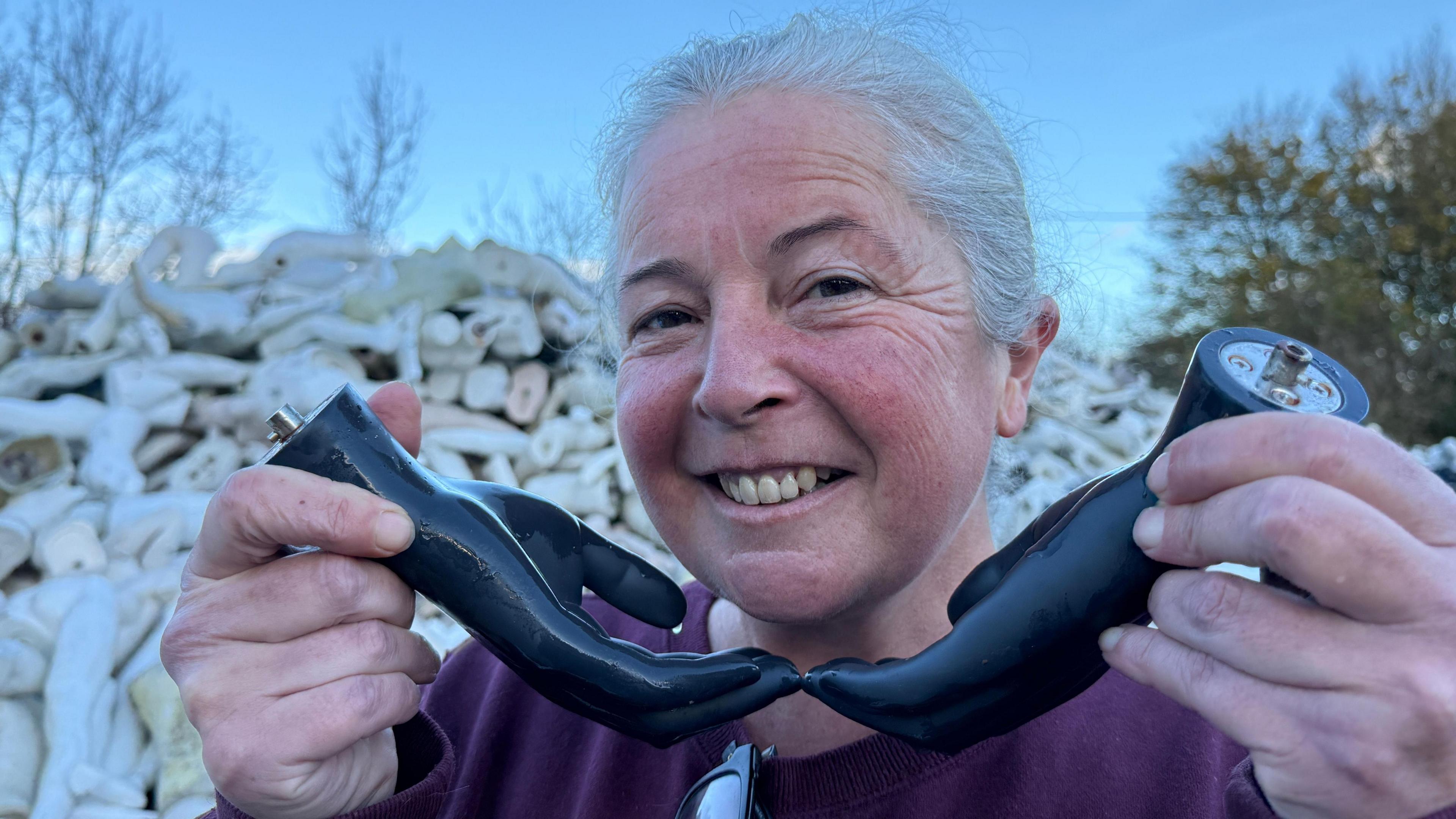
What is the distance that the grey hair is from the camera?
1.55 m

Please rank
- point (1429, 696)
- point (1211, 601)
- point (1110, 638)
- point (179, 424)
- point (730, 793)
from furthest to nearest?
1. point (179, 424)
2. point (730, 793)
3. point (1110, 638)
4. point (1211, 601)
5. point (1429, 696)

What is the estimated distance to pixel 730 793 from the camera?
1312mm

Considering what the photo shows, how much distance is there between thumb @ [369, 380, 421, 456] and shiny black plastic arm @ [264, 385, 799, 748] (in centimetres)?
28

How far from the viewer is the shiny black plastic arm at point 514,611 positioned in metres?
1.19

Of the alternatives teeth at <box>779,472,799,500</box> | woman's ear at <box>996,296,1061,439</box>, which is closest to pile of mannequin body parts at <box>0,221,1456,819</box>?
woman's ear at <box>996,296,1061,439</box>

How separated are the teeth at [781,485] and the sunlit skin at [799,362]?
2cm

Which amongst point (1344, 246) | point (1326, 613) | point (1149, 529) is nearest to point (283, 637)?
point (1149, 529)

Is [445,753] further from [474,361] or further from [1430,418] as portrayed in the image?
[1430,418]

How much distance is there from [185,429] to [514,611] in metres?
3.24

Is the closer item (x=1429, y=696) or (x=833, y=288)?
(x=1429, y=696)

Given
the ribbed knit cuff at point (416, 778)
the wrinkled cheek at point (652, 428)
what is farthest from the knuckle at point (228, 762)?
the wrinkled cheek at point (652, 428)

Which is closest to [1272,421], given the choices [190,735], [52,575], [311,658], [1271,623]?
[1271,623]

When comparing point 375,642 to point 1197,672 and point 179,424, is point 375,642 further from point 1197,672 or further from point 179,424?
point 179,424

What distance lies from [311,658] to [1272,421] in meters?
1.15
